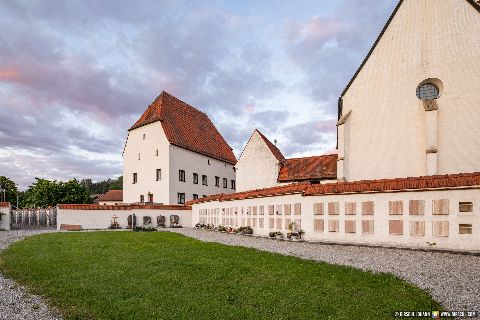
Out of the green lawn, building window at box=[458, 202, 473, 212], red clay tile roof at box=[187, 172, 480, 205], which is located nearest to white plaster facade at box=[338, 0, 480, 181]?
red clay tile roof at box=[187, 172, 480, 205]

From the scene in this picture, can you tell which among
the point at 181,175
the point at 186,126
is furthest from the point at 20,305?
the point at 186,126

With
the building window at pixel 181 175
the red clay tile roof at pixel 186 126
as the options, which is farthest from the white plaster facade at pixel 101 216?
the red clay tile roof at pixel 186 126

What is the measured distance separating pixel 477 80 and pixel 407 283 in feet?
52.2

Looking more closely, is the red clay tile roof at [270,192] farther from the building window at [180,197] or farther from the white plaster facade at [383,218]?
the building window at [180,197]

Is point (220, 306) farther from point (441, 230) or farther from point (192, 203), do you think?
point (192, 203)

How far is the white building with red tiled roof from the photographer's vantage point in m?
38.9

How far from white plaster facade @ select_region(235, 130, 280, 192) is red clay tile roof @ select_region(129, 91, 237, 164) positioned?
29.0ft

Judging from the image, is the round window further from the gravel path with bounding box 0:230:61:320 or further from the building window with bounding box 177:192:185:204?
the building window with bounding box 177:192:185:204

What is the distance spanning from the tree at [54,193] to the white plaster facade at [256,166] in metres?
28.8

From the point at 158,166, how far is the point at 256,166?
40.3ft

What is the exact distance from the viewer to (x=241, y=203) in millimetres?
22234

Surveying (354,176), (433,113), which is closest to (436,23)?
(433,113)

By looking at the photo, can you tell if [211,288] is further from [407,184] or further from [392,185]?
[407,184]

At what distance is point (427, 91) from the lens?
20375mm
